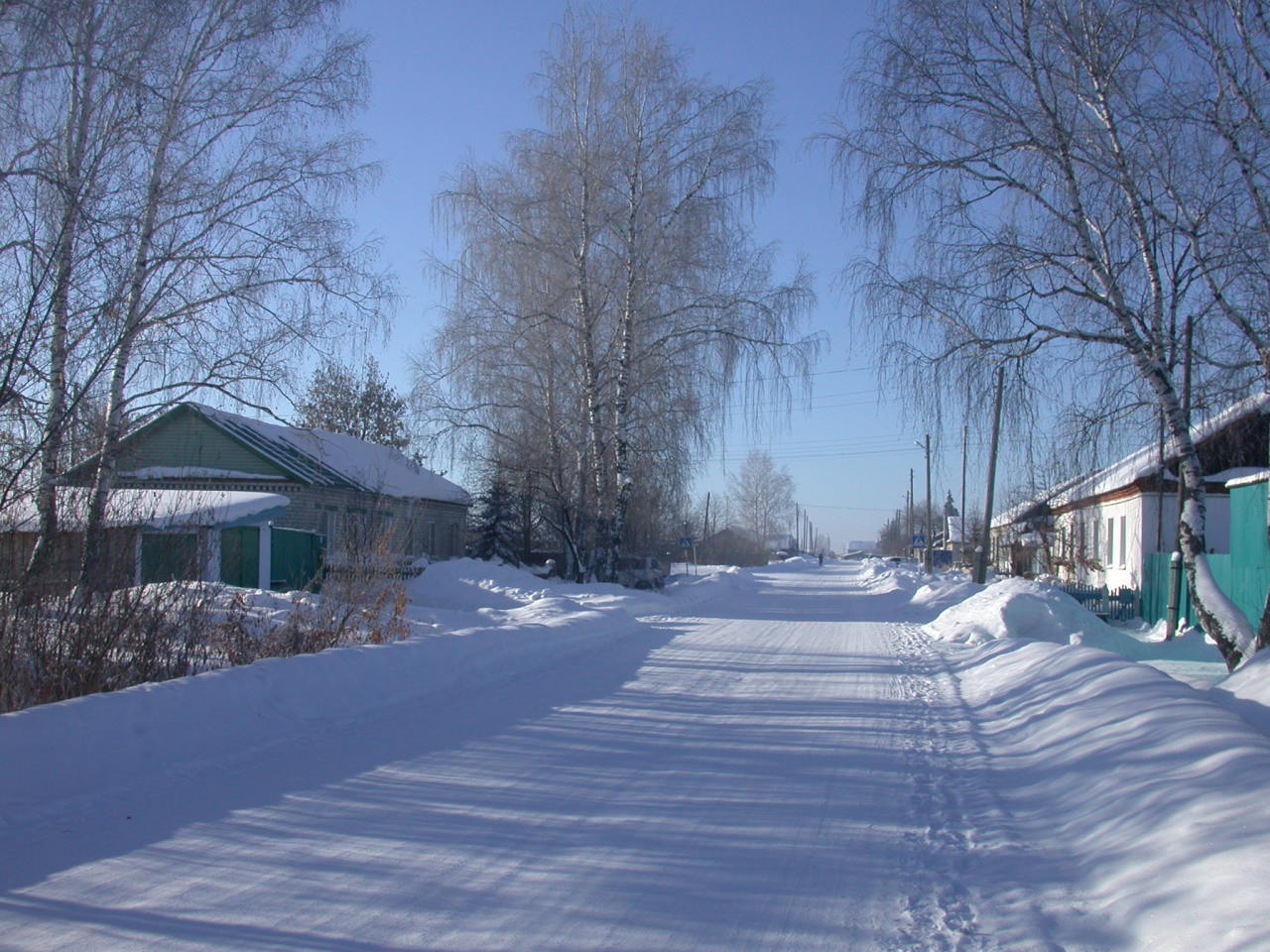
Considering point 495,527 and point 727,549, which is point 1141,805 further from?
point 727,549

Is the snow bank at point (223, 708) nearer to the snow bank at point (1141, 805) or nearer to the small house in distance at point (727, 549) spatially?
the snow bank at point (1141, 805)

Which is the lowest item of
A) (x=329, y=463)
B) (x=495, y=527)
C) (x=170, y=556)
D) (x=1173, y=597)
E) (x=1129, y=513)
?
(x=1173, y=597)

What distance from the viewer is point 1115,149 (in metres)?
11.7

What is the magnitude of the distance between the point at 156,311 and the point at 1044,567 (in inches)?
1282

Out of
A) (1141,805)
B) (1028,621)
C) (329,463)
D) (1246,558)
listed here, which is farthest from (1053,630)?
(329,463)

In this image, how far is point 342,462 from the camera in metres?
35.0

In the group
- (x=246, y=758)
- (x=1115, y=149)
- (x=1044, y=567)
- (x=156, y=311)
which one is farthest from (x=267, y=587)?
(x=1044, y=567)

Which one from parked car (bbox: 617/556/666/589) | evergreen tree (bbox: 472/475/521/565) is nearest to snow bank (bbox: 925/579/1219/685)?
parked car (bbox: 617/556/666/589)

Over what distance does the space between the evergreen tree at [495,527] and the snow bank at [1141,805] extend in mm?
34150

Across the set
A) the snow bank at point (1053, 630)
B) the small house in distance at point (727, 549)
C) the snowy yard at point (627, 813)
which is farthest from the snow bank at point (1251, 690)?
the small house in distance at point (727, 549)

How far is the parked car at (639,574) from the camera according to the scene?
3028cm

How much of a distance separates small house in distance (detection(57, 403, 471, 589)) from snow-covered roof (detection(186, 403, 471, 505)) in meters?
0.06

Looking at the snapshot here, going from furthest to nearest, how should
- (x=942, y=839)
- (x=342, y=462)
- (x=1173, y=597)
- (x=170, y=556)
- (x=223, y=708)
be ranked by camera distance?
(x=342, y=462) → (x=1173, y=597) → (x=170, y=556) → (x=223, y=708) → (x=942, y=839)

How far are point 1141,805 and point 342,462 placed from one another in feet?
106
